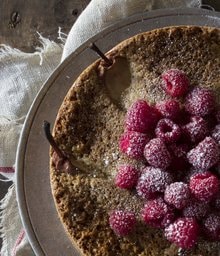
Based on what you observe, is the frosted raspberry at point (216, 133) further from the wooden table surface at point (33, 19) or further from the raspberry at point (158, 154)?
the wooden table surface at point (33, 19)

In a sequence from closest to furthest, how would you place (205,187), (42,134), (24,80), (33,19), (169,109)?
1. (205,187)
2. (169,109)
3. (42,134)
4. (24,80)
5. (33,19)

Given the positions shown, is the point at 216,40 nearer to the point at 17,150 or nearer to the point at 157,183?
the point at 157,183

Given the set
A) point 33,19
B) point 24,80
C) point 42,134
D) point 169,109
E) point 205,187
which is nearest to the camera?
point 205,187

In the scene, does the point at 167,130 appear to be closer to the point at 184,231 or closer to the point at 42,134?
the point at 184,231

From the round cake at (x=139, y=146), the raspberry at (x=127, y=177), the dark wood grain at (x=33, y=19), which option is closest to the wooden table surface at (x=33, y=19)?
the dark wood grain at (x=33, y=19)

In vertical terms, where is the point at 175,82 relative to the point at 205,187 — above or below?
above

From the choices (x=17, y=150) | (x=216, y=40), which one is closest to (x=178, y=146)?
(x=216, y=40)

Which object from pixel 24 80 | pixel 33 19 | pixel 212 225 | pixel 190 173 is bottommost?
pixel 212 225

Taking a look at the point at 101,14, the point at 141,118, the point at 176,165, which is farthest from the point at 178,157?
the point at 101,14

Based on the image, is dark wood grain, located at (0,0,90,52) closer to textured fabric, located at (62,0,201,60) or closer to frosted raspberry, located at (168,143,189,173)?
textured fabric, located at (62,0,201,60)
